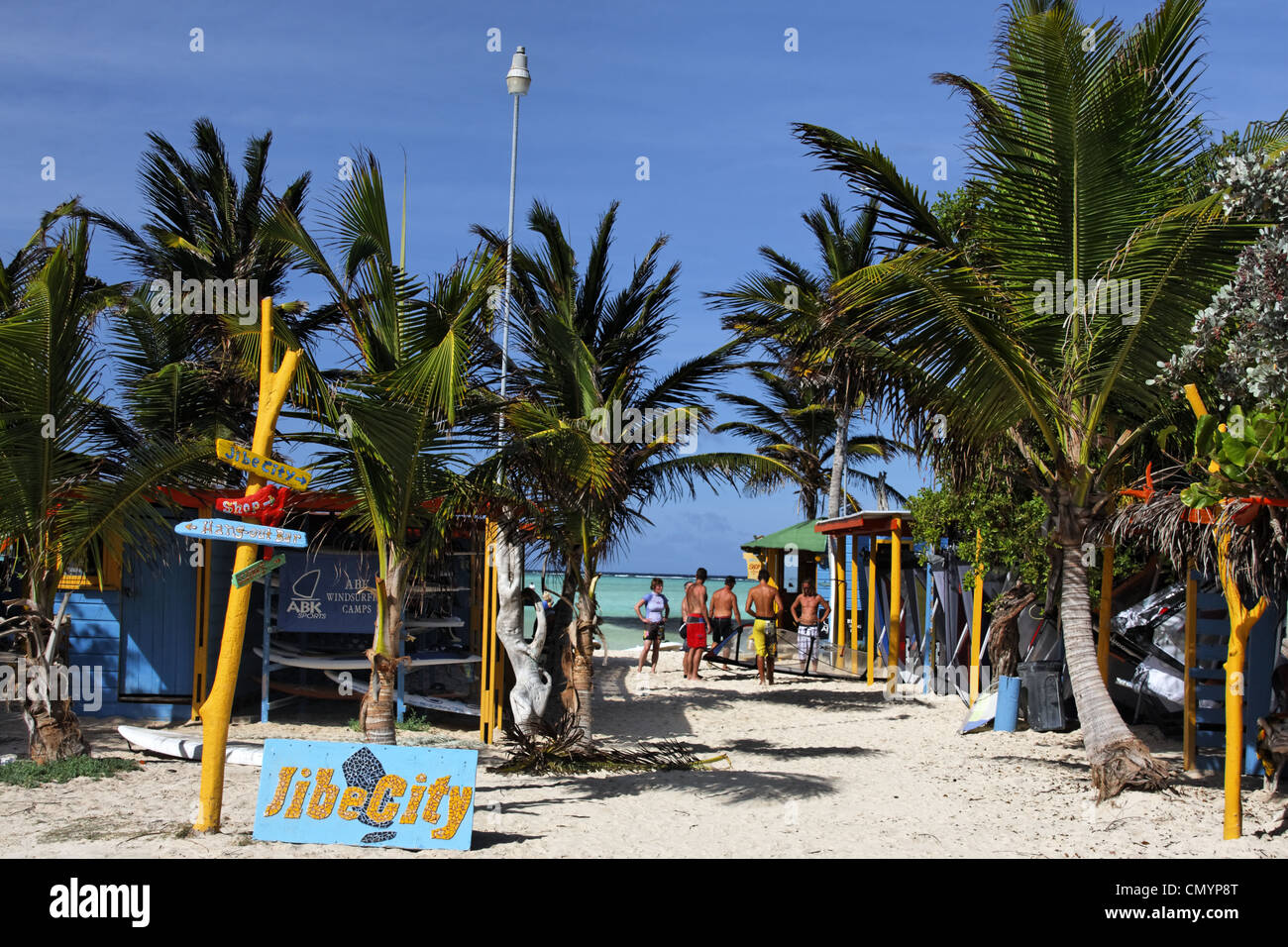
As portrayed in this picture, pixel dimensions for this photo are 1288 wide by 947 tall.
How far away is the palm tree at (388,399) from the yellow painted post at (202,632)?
4718mm

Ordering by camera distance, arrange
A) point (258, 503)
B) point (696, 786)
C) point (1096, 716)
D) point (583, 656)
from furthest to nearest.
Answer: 1. point (583, 656)
2. point (696, 786)
3. point (1096, 716)
4. point (258, 503)

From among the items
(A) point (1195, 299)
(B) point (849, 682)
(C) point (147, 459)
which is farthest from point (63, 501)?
(B) point (849, 682)

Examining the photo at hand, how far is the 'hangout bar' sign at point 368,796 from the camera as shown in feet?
21.4

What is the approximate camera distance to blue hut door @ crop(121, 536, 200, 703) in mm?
11719

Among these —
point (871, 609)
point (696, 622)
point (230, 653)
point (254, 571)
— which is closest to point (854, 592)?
point (871, 609)

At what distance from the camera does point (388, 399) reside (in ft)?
23.8

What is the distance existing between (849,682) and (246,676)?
31.9 feet

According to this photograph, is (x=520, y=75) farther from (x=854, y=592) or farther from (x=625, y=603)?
(x=625, y=603)

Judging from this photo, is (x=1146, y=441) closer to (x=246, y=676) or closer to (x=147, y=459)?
(x=147, y=459)

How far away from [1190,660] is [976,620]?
493 centimetres

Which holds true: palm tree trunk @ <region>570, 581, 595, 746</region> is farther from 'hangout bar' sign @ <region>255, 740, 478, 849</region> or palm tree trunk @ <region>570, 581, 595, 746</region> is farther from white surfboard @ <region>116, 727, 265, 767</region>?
'hangout bar' sign @ <region>255, 740, 478, 849</region>

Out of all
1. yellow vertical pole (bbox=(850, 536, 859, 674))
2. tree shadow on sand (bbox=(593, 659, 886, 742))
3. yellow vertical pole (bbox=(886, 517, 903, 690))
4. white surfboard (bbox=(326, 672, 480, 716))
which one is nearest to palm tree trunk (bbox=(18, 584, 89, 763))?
white surfboard (bbox=(326, 672, 480, 716))

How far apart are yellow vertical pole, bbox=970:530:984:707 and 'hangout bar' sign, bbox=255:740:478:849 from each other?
807cm

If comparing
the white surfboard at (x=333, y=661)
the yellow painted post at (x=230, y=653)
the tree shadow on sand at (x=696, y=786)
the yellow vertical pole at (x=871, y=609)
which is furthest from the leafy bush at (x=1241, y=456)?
the yellow vertical pole at (x=871, y=609)
